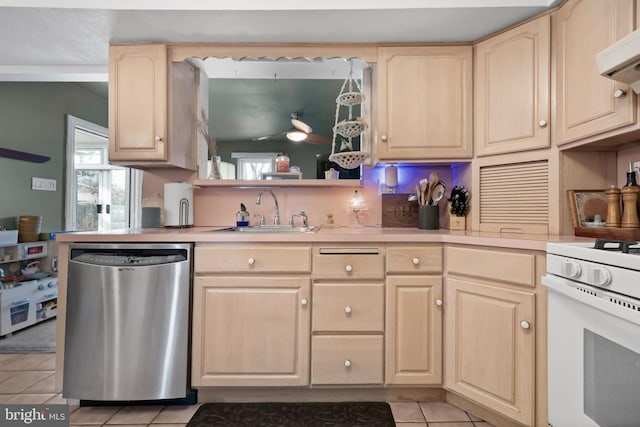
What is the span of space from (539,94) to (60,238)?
2.65 m

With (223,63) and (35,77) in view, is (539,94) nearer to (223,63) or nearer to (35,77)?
(223,63)

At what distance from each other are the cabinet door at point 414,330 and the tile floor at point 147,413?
154 millimetres

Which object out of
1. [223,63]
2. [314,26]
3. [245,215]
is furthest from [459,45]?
[245,215]

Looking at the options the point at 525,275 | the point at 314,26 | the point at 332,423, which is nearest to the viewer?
the point at 525,275

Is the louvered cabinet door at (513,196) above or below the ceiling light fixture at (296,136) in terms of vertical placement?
below

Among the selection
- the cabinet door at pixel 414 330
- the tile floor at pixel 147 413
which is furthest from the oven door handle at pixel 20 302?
the cabinet door at pixel 414 330

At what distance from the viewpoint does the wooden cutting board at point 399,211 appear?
7.59ft

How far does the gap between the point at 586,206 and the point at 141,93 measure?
262 centimetres

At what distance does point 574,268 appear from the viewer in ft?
3.71

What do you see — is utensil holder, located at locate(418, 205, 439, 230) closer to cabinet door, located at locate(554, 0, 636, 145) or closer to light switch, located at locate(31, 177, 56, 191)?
cabinet door, located at locate(554, 0, 636, 145)

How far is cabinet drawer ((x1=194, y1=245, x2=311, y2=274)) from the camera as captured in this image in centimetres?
171

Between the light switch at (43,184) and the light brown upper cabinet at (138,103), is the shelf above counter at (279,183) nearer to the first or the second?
the light brown upper cabinet at (138,103)

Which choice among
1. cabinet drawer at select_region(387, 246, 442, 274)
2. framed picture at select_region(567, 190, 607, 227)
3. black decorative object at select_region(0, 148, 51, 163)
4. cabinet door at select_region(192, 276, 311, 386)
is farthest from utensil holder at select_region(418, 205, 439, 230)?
black decorative object at select_region(0, 148, 51, 163)

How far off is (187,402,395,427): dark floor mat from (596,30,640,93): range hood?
70.6 inches
